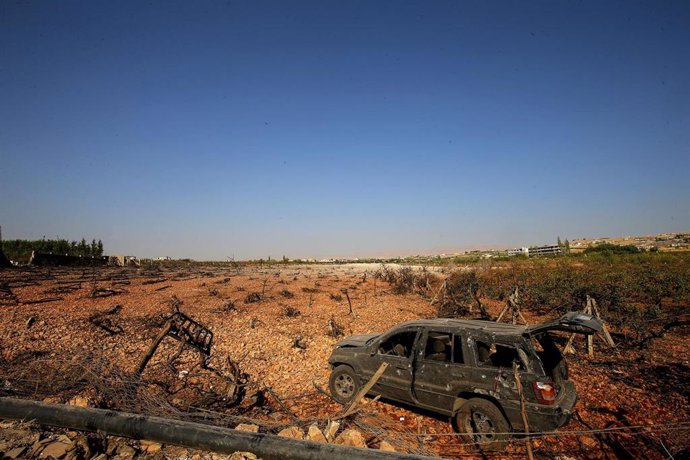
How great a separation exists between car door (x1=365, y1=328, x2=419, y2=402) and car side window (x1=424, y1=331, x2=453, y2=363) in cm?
31

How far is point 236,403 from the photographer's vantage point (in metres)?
6.95

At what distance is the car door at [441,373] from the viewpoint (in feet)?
19.2

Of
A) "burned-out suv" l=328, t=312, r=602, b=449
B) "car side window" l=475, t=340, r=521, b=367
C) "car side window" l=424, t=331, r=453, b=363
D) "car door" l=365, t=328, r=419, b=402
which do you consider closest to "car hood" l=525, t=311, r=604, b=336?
"burned-out suv" l=328, t=312, r=602, b=449

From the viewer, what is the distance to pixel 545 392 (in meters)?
5.12

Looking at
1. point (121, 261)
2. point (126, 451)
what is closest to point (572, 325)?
point (126, 451)

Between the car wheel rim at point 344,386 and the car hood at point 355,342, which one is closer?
the car wheel rim at point 344,386

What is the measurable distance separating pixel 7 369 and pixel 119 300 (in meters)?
11.6

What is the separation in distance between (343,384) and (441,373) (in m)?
2.36

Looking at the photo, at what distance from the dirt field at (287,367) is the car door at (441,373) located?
2.02 feet

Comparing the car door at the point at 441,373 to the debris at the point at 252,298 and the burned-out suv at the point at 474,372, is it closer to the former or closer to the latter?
the burned-out suv at the point at 474,372

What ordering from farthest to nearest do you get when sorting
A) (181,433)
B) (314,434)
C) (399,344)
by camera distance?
1. (399,344)
2. (314,434)
3. (181,433)

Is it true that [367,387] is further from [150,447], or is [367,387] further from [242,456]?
[150,447]

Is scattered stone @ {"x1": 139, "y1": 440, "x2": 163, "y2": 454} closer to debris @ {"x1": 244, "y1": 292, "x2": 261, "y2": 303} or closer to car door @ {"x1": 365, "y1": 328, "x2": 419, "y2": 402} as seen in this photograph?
car door @ {"x1": 365, "y1": 328, "x2": 419, "y2": 402}

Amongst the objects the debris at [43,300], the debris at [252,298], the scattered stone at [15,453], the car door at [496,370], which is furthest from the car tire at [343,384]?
the debris at [43,300]
